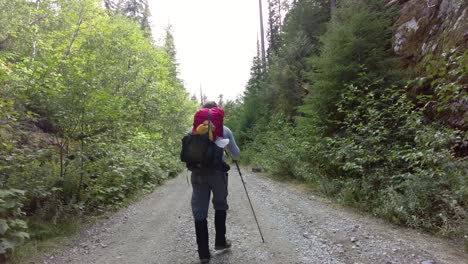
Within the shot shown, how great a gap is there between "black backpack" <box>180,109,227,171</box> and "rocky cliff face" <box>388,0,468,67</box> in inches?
279

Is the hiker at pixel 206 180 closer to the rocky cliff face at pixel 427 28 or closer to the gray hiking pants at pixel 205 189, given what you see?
the gray hiking pants at pixel 205 189

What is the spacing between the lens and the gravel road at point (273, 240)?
4.18 metres

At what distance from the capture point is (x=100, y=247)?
5152mm

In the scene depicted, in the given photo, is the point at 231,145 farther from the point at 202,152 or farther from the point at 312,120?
the point at 312,120

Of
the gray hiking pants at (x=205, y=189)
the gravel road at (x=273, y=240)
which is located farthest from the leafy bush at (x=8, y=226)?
the gray hiking pants at (x=205, y=189)

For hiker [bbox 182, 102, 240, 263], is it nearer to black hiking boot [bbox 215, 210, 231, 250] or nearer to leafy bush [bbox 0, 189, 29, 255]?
black hiking boot [bbox 215, 210, 231, 250]

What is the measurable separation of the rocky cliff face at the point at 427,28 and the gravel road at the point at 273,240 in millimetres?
5533

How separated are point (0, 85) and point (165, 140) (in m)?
15.3

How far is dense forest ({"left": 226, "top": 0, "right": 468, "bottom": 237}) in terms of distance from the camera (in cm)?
512

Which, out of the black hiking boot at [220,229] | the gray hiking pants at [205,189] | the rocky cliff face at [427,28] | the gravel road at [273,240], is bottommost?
the gravel road at [273,240]

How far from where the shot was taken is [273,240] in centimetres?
499

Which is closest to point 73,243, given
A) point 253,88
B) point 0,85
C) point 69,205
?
point 69,205

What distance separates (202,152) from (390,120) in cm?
559

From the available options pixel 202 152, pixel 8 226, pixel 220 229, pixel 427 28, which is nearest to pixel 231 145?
pixel 202 152
